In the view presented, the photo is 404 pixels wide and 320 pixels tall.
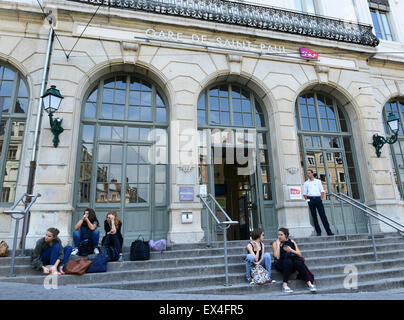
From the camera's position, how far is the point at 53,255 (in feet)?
16.4

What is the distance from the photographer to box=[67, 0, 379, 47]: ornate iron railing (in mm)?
8586

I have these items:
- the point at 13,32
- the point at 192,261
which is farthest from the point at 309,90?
the point at 13,32

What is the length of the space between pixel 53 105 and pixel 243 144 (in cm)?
536

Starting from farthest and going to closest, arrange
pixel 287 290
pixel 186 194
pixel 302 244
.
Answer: pixel 186 194, pixel 302 244, pixel 287 290

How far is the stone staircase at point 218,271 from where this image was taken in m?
4.76

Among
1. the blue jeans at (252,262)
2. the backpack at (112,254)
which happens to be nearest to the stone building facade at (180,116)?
the backpack at (112,254)

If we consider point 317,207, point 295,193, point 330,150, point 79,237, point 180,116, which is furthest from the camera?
point 330,150

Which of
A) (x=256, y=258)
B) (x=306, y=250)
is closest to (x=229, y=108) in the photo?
(x=306, y=250)

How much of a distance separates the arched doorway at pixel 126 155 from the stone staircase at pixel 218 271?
5.71 feet

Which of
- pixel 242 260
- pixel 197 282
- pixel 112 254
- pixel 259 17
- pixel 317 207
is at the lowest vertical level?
pixel 197 282

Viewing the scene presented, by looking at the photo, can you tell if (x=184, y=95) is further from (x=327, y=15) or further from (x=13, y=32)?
(x=327, y=15)

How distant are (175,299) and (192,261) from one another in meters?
1.65

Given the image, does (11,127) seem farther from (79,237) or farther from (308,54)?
(308,54)

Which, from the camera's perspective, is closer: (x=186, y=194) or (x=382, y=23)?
(x=186, y=194)
